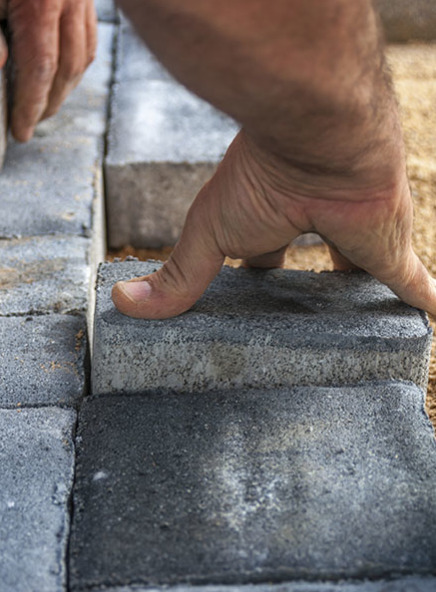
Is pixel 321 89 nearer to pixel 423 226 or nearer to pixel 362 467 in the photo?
pixel 362 467

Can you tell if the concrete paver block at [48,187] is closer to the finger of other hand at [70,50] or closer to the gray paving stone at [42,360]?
the finger of other hand at [70,50]

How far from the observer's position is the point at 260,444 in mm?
1468

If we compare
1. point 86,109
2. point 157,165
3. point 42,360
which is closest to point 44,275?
point 42,360

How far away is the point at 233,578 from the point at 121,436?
409 millimetres

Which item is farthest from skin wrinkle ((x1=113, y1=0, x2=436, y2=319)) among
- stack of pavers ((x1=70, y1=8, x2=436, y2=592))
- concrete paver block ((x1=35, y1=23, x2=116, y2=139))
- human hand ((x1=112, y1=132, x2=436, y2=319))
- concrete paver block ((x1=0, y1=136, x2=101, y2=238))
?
concrete paver block ((x1=35, y1=23, x2=116, y2=139))

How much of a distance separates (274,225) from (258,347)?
0.27 m

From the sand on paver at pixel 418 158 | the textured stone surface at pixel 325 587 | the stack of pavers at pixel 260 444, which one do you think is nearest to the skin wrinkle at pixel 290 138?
the stack of pavers at pixel 260 444

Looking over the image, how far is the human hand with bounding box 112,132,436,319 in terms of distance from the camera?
1443mm

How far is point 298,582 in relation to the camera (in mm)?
1209

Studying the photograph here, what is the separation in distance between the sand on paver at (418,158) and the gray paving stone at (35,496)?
1032 mm

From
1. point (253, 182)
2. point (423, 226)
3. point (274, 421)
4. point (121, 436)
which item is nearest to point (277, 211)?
point (253, 182)

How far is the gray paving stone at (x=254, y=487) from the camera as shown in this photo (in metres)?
1.23

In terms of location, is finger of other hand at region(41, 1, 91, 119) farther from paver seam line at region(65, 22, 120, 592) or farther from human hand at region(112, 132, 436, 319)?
human hand at region(112, 132, 436, 319)

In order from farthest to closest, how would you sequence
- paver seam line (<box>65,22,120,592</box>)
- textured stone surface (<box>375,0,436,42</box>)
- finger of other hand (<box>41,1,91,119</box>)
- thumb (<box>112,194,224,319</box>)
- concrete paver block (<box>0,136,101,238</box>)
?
1. textured stone surface (<box>375,0,436,42</box>)
2. finger of other hand (<box>41,1,91,119</box>)
3. concrete paver block (<box>0,136,101,238</box>)
4. thumb (<box>112,194,224,319</box>)
5. paver seam line (<box>65,22,120,592</box>)
